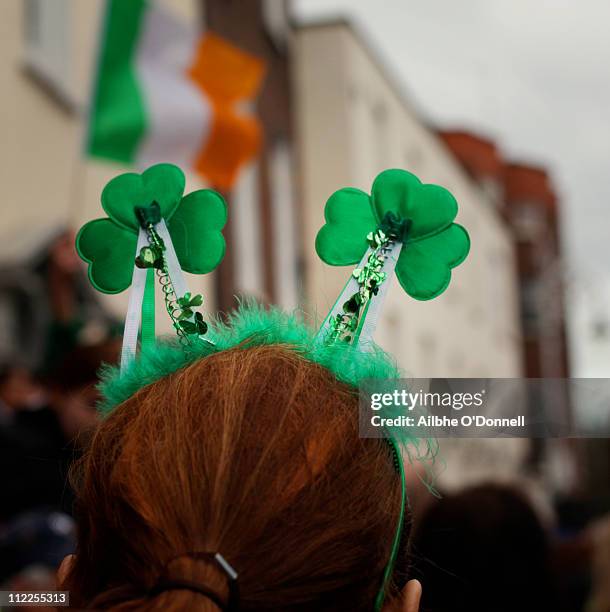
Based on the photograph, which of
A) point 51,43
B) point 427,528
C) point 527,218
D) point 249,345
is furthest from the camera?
point 527,218

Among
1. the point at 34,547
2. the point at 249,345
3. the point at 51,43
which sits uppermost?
the point at 51,43

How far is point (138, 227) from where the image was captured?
4.41 ft

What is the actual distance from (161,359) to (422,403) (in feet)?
0.97

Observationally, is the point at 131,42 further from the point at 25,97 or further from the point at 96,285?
the point at 96,285

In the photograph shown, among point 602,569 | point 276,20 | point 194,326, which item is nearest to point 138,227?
point 194,326

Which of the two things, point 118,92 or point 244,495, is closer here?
point 244,495

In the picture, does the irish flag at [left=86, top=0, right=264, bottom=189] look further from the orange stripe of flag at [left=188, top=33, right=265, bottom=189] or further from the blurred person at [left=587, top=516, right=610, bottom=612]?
the blurred person at [left=587, top=516, right=610, bottom=612]

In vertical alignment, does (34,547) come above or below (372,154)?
below

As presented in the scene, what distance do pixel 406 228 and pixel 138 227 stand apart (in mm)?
307

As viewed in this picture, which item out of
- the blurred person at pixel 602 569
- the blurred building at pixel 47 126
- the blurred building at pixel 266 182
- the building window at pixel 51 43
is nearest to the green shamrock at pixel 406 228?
the blurred person at pixel 602 569

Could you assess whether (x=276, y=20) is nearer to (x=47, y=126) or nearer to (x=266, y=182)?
(x=266, y=182)

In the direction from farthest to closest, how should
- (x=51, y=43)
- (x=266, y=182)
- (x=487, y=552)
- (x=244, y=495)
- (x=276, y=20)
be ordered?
1. (x=276, y=20)
2. (x=266, y=182)
3. (x=51, y=43)
4. (x=487, y=552)
5. (x=244, y=495)

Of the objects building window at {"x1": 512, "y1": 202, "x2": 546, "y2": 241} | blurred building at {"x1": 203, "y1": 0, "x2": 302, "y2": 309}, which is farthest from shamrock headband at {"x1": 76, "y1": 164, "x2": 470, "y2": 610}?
building window at {"x1": 512, "y1": 202, "x2": 546, "y2": 241}

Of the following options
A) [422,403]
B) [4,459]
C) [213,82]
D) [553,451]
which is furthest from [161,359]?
[553,451]
